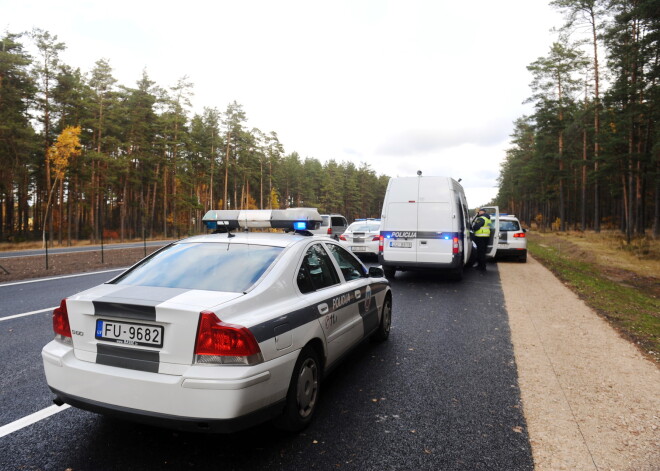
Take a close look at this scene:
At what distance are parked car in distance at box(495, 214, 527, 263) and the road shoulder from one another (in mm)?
9335

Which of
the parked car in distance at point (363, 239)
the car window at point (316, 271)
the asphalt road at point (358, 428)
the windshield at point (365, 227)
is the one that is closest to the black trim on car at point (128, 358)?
the asphalt road at point (358, 428)

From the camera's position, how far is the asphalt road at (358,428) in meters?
2.82

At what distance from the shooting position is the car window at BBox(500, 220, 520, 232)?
16522 mm

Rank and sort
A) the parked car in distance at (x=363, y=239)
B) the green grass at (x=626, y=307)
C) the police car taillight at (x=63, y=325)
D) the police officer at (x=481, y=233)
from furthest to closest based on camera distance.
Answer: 1. the parked car in distance at (x=363, y=239)
2. the police officer at (x=481, y=233)
3. the green grass at (x=626, y=307)
4. the police car taillight at (x=63, y=325)

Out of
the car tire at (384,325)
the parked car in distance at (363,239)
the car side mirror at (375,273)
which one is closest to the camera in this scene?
the car side mirror at (375,273)

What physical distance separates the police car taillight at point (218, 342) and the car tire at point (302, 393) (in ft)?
2.03

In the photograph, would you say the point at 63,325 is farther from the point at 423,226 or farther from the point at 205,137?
the point at 205,137

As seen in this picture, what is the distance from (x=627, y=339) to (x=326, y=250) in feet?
16.6

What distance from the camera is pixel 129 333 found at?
2.75m

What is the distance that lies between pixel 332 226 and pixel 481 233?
1008 centimetres

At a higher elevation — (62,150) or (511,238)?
(62,150)

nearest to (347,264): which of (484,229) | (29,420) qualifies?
(29,420)

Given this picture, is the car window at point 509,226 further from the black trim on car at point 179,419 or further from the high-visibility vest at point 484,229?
the black trim on car at point 179,419

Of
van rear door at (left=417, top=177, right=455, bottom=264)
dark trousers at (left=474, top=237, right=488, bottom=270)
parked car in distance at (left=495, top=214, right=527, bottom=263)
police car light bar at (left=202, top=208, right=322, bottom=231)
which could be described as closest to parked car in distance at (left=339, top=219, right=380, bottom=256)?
dark trousers at (left=474, top=237, right=488, bottom=270)
